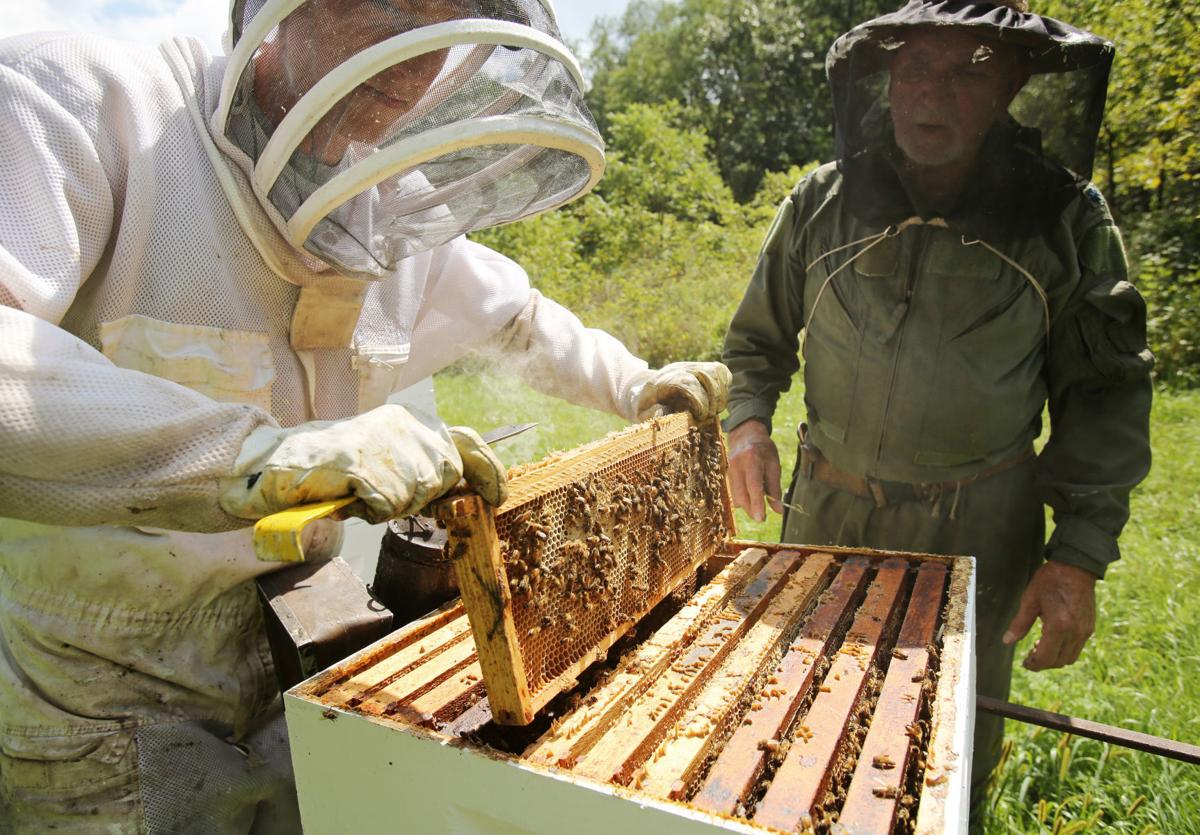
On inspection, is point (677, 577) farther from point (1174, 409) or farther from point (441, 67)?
point (1174, 409)

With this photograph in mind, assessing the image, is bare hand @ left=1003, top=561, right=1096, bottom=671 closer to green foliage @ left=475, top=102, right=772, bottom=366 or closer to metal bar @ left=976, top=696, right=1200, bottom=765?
metal bar @ left=976, top=696, right=1200, bottom=765

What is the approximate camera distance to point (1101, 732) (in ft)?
7.07

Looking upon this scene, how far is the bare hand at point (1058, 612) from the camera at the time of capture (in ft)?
8.39

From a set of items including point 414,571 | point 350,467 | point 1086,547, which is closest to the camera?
point 350,467

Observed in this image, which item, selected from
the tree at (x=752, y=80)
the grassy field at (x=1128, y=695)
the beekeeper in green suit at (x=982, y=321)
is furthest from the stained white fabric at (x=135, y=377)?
the tree at (x=752, y=80)

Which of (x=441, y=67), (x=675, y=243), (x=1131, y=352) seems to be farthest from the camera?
(x=675, y=243)

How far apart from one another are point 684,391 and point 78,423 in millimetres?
1557

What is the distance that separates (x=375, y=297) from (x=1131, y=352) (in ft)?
8.02

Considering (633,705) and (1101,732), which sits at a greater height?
(633,705)

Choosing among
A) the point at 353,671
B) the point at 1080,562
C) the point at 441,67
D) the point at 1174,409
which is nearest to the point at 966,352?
the point at 1080,562

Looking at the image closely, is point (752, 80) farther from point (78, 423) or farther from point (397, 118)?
point (78, 423)

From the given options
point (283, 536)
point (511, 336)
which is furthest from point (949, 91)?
point (283, 536)

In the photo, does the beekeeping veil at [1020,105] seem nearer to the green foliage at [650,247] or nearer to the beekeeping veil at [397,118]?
the beekeeping veil at [397,118]

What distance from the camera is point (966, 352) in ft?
8.78
